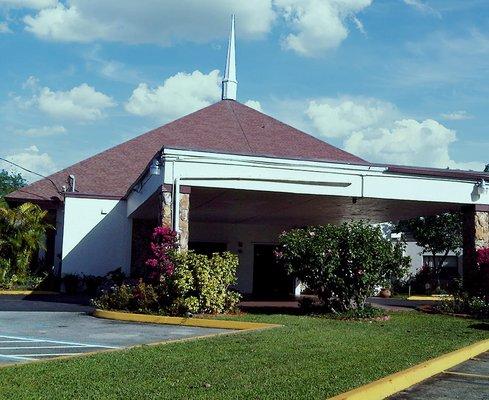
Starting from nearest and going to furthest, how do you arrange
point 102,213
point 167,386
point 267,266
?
point 167,386 < point 102,213 < point 267,266

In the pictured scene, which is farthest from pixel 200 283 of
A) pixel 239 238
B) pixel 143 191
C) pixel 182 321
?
pixel 239 238

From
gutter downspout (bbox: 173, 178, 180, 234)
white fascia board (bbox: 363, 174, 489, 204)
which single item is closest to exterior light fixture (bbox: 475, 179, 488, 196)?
white fascia board (bbox: 363, 174, 489, 204)

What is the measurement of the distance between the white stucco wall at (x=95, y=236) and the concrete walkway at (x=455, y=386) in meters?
19.2

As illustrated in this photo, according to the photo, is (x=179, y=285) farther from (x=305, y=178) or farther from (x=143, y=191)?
(x=143, y=191)

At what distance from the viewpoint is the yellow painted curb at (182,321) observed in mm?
14328

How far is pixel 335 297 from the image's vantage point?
56.2 ft

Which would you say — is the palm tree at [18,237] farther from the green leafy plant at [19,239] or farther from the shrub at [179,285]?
the shrub at [179,285]

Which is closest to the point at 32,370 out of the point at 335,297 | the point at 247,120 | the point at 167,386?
the point at 167,386

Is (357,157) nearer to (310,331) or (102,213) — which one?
(102,213)

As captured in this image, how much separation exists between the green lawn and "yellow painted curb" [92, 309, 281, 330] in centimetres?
127

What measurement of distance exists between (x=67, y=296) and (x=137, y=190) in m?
5.54

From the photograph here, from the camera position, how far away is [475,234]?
2006 cm

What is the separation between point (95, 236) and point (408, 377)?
67.9ft

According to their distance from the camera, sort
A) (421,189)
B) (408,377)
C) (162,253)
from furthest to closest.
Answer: (421,189) → (162,253) → (408,377)
